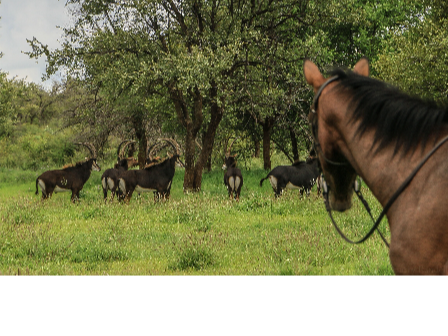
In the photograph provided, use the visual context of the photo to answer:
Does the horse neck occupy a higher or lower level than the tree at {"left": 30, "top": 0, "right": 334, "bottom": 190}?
lower

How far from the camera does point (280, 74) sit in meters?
18.8

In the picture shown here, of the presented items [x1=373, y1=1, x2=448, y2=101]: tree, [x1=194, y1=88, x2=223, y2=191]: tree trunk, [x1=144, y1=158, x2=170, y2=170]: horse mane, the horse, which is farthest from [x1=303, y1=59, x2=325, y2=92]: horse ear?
[x1=373, y1=1, x2=448, y2=101]: tree

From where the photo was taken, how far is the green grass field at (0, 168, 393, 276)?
24.4ft

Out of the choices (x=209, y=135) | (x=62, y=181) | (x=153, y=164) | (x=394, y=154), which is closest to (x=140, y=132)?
(x=209, y=135)

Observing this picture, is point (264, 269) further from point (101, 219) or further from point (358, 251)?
point (101, 219)

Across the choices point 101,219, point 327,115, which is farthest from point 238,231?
point 327,115

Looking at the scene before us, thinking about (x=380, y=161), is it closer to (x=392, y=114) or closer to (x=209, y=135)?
(x=392, y=114)

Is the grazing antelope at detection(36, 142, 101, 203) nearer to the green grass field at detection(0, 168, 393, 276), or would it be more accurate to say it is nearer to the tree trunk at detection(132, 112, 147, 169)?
the green grass field at detection(0, 168, 393, 276)

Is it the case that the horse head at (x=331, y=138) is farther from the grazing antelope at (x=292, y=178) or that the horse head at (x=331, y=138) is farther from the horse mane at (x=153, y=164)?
the horse mane at (x=153, y=164)

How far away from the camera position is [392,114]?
11.0 feet

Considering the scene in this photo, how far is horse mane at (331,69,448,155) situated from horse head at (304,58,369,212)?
0.14m

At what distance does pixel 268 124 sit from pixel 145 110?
9057 mm

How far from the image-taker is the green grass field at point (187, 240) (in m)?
7.43

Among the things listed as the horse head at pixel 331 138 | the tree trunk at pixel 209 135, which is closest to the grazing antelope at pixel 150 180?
the tree trunk at pixel 209 135
